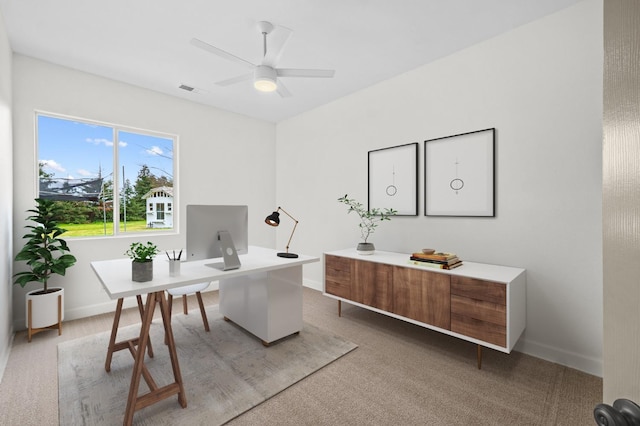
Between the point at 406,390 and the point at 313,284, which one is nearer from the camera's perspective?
the point at 406,390

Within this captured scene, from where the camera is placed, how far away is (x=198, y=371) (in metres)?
2.25

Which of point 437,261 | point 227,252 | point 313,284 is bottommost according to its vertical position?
point 313,284

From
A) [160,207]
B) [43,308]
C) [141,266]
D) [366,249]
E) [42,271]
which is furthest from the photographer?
[160,207]

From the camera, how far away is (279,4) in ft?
7.41

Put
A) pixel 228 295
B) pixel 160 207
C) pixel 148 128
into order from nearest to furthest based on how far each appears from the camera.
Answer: pixel 228 295 < pixel 148 128 < pixel 160 207

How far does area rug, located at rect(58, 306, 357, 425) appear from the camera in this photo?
180 cm

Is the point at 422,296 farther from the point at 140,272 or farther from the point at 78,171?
the point at 78,171

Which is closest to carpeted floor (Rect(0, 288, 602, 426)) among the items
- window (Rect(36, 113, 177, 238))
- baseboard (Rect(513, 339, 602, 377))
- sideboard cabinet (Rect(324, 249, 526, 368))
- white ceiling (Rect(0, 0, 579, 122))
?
baseboard (Rect(513, 339, 602, 377))

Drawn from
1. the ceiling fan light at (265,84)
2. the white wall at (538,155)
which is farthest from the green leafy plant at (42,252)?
the white wall at (538,155)

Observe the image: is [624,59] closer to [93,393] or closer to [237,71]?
[93,393]

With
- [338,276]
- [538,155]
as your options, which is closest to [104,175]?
[338,276]

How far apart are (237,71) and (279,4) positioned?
1245 mm

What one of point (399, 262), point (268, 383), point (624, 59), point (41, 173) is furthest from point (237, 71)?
point (624, 59)

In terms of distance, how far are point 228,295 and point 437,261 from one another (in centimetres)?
219
